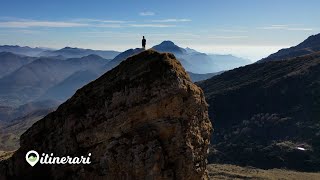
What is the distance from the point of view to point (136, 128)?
141 feet

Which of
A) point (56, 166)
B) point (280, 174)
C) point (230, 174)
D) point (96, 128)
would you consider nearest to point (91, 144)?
point (96, 128)

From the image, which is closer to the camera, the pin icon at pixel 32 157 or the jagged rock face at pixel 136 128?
the jagged rock face at pixel 136 128

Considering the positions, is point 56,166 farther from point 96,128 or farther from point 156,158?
point 156,158

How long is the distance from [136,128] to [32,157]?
1213cm

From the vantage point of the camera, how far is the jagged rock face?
42.0m

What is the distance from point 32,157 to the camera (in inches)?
1832

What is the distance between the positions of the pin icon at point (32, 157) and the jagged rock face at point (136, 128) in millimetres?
526

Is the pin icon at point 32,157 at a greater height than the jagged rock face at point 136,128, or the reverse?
the jagged rock face at point 136,128

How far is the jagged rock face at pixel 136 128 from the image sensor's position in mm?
42031

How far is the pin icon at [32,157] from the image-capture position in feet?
152

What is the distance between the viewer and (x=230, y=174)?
188 meters

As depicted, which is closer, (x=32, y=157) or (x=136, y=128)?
(x=136, y=128)

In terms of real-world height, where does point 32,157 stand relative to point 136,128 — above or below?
below

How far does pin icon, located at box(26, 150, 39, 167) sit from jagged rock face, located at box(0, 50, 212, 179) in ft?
1.72
